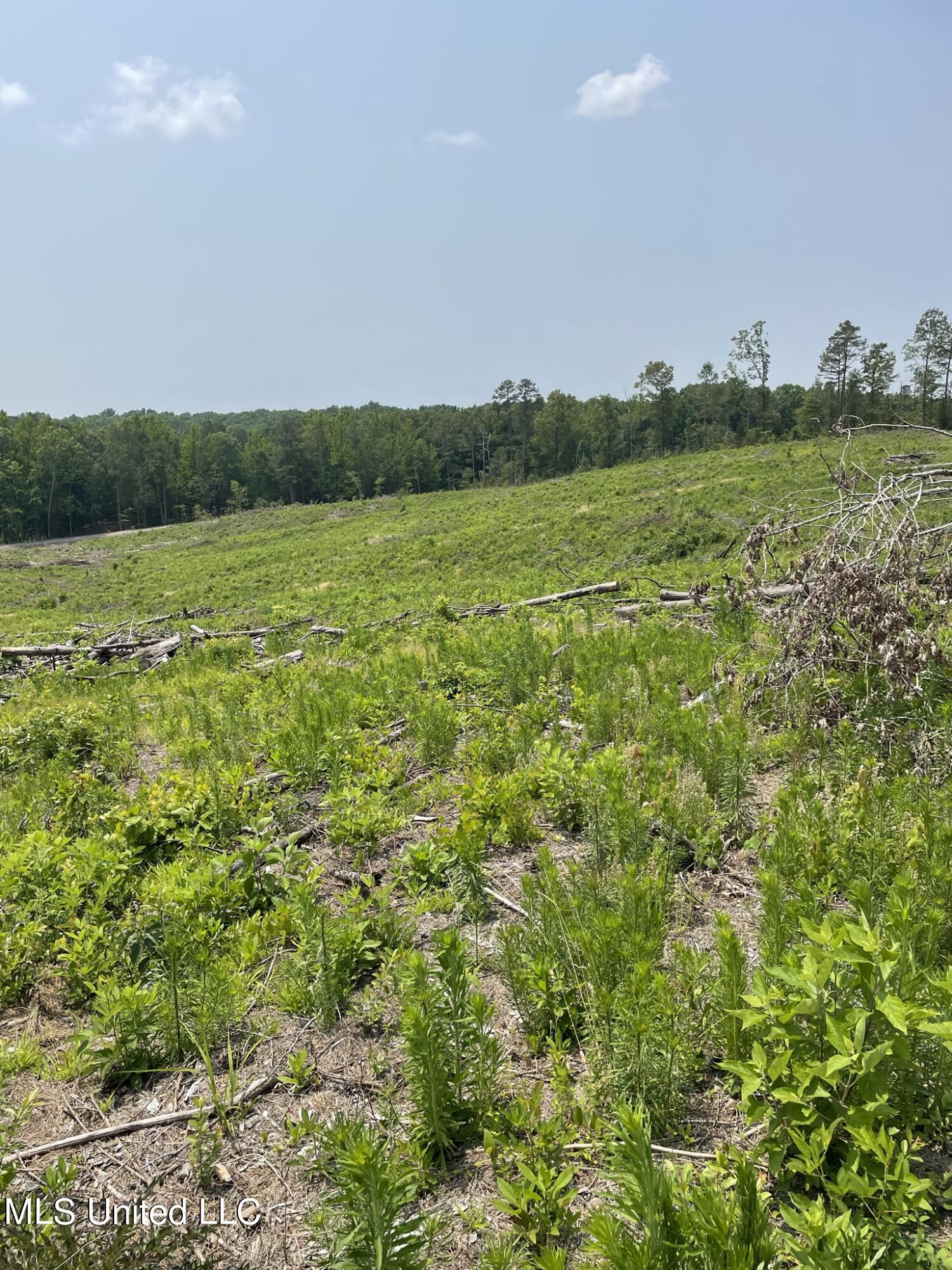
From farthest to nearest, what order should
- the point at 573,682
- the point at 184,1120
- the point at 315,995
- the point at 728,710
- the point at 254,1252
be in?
the point at 573,682 < the point at 728,710 < the point at 315,995 < the point at 184,1120 < the point at 254,1252

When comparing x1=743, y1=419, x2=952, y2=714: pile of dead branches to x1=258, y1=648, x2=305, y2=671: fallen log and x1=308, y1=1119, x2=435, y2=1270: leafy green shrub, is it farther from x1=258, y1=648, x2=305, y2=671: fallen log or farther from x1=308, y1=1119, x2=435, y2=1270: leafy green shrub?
x1=258, y1=648, x2=305, y2=671: fallen log

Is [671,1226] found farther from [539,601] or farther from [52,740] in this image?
[539,601]

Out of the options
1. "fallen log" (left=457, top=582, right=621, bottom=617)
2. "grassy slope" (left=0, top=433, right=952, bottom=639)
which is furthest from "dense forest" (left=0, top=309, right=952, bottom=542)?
"fallen log" (left=457, top=582, right=621, bottom=617)

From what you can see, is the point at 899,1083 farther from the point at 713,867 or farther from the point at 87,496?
the point at 87,496

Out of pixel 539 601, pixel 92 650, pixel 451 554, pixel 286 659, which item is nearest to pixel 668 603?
pixel 539 601

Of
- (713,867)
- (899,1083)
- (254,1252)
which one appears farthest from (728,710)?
(254,1252)

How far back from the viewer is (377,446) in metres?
93.0

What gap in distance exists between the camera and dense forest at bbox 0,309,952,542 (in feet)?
243

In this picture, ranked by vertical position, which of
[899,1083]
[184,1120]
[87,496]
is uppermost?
[87,496]

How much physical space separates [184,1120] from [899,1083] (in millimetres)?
2735

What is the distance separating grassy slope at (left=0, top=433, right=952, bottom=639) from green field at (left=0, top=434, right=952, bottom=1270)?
10261 millimetres

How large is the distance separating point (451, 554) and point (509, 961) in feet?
86.9

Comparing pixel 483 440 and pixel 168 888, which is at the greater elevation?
pixel 483 440

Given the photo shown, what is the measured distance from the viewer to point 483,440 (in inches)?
4050
